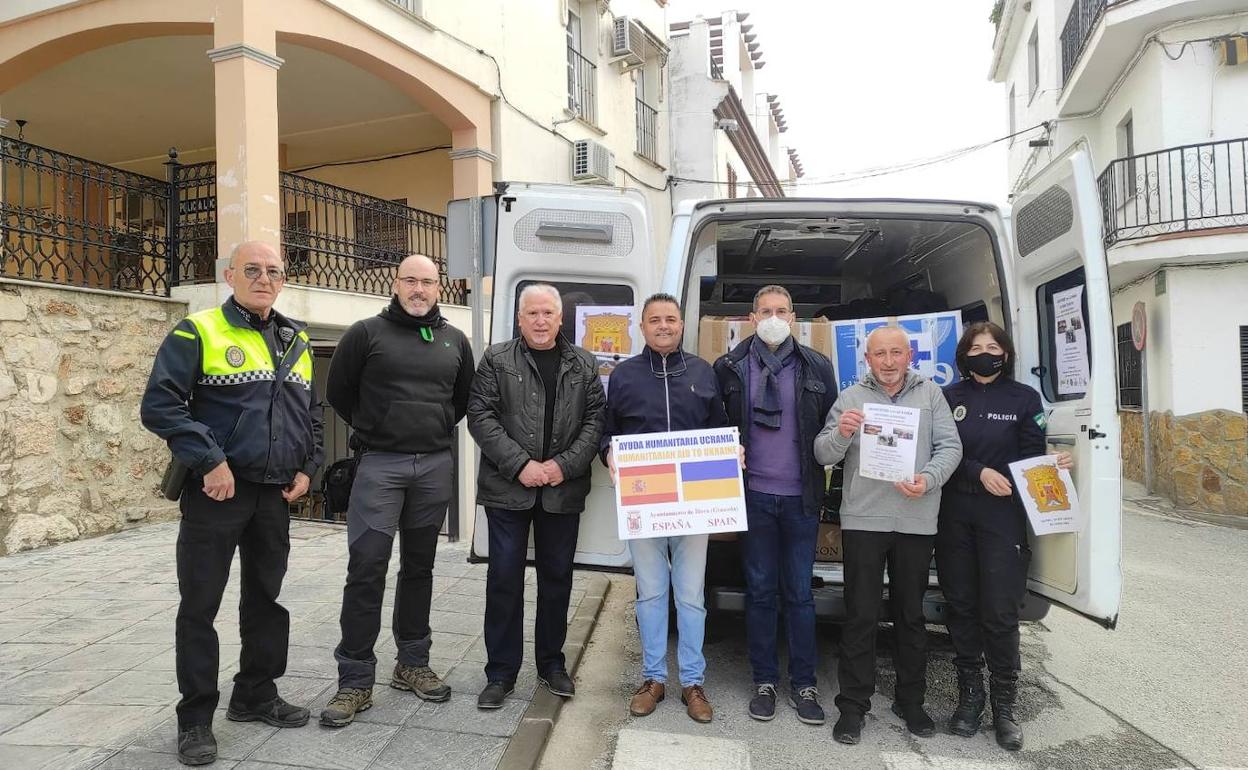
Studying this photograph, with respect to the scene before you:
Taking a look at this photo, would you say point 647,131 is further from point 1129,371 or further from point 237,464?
point 237,464

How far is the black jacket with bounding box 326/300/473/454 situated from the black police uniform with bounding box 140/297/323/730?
279 millimetres

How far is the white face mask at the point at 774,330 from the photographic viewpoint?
3654 millimetres

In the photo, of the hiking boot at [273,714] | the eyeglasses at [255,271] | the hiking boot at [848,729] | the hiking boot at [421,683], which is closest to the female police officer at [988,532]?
the hiking boot at [848,729]

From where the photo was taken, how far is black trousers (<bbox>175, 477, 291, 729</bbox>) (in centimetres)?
302

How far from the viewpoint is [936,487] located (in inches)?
132

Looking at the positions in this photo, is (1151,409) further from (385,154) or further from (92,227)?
(92,227)

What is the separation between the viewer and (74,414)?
6930 mm

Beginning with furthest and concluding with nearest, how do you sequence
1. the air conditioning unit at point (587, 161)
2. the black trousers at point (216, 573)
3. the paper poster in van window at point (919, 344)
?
the air conditioning unit at point (587, 161) < the paper poster in van window at point (919, 344) < the black trousers at point (216, 573)

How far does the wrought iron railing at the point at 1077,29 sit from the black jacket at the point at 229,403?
12.4 m

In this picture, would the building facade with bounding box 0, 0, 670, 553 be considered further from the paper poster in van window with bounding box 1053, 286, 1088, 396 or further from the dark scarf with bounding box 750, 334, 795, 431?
the paper poster in van window with bounding box 1053, 286, 1088, 396

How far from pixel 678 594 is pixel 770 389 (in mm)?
1020

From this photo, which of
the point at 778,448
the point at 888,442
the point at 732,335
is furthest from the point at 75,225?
the point at 888,442

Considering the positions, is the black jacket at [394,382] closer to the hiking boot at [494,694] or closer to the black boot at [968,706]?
the hiking boot at [494,694]

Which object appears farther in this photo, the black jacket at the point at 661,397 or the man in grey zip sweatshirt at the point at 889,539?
the black jacket at the point at 661,397
